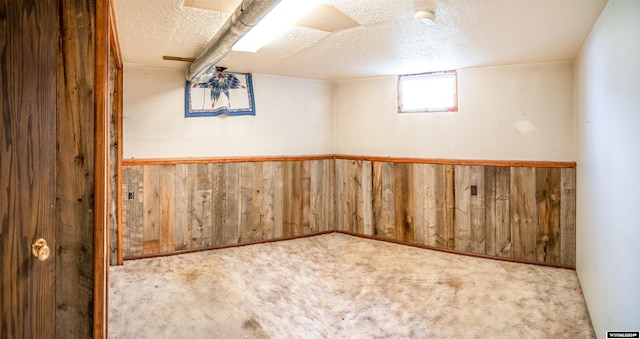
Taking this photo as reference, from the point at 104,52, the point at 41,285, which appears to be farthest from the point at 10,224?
the point at 104,52

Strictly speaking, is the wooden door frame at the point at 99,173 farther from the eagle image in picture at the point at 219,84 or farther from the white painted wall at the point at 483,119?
the white painted wall at the point at 483,119

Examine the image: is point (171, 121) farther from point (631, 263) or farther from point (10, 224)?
point (631, 263)

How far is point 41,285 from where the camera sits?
4.17 ft

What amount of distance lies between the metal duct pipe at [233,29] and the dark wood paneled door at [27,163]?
2.79 ft

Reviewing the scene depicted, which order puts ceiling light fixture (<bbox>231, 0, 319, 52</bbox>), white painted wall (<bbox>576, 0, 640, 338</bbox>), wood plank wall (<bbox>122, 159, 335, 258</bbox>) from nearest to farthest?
white painted wall (<bbox>576, 0, 640, 338</bbox>) < ceiling light fixture (<bbox>231, 0, 319, 52</bbox>) < wood plank wall (<bbox>122, 159, 335, 258</bbox>)

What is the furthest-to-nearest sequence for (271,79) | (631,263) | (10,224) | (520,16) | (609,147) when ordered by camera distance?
(271,79)
(520,16)
(609,147)
(631,263)
(10,224)

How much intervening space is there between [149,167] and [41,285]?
2.66 metres

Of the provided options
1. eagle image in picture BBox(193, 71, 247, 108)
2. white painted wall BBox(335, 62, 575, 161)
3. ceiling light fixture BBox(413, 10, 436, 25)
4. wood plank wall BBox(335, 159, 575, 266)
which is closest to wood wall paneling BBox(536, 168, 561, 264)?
wood plank wall BBox(335, 159, 575, 266)

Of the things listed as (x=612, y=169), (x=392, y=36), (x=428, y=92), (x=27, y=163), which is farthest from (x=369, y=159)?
(x=27, y=163)

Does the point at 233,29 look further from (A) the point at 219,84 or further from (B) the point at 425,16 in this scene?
(A) the point at 219,84

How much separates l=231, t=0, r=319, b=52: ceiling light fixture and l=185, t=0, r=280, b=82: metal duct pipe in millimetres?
148

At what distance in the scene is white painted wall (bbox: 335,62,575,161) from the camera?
357cm

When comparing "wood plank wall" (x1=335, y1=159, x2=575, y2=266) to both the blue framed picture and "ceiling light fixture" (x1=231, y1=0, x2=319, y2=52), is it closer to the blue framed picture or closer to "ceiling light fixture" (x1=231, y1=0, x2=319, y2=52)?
the blue framed picture

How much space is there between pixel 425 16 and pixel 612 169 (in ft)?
4.31
